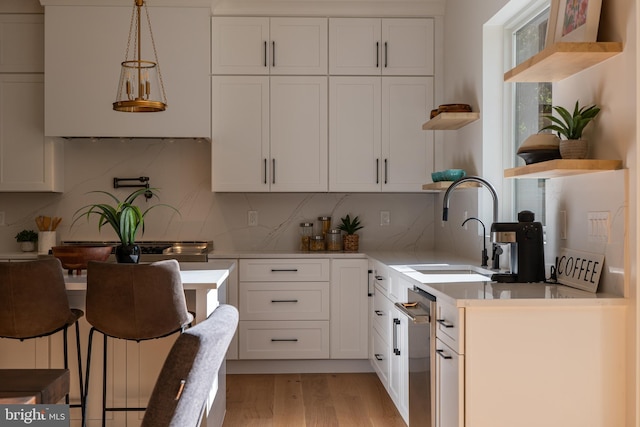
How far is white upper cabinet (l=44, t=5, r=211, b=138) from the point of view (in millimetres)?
4496

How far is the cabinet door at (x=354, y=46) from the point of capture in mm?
4660

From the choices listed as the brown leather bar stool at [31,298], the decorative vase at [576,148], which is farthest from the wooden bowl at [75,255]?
the decorative vase at [576,148]

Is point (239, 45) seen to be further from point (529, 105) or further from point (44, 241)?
point (529, 105)

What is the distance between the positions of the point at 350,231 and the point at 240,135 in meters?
1.06

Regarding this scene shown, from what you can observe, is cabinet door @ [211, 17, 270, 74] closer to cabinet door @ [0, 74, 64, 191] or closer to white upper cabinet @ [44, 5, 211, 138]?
white upper cabinet @ [44, 5, 211, 138]

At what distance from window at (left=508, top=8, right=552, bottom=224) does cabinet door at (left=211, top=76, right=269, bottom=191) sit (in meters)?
1.75

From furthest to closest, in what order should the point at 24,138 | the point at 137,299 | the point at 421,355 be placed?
the point at 24,138 → the point at 421,355 → the point at 137,299

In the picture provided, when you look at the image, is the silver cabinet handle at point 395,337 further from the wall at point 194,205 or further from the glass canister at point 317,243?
the wall at point 194,205

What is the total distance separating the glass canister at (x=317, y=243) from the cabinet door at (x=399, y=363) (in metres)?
1.29

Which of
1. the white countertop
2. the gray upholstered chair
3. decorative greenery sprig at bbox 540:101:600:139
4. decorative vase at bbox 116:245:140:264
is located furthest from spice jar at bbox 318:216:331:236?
the gray upholstered chair

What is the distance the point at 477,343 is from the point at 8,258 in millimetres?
3424

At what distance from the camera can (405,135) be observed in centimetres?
471

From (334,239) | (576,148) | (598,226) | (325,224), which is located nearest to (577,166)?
(576,148)

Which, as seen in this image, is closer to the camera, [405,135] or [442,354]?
[442,354]
